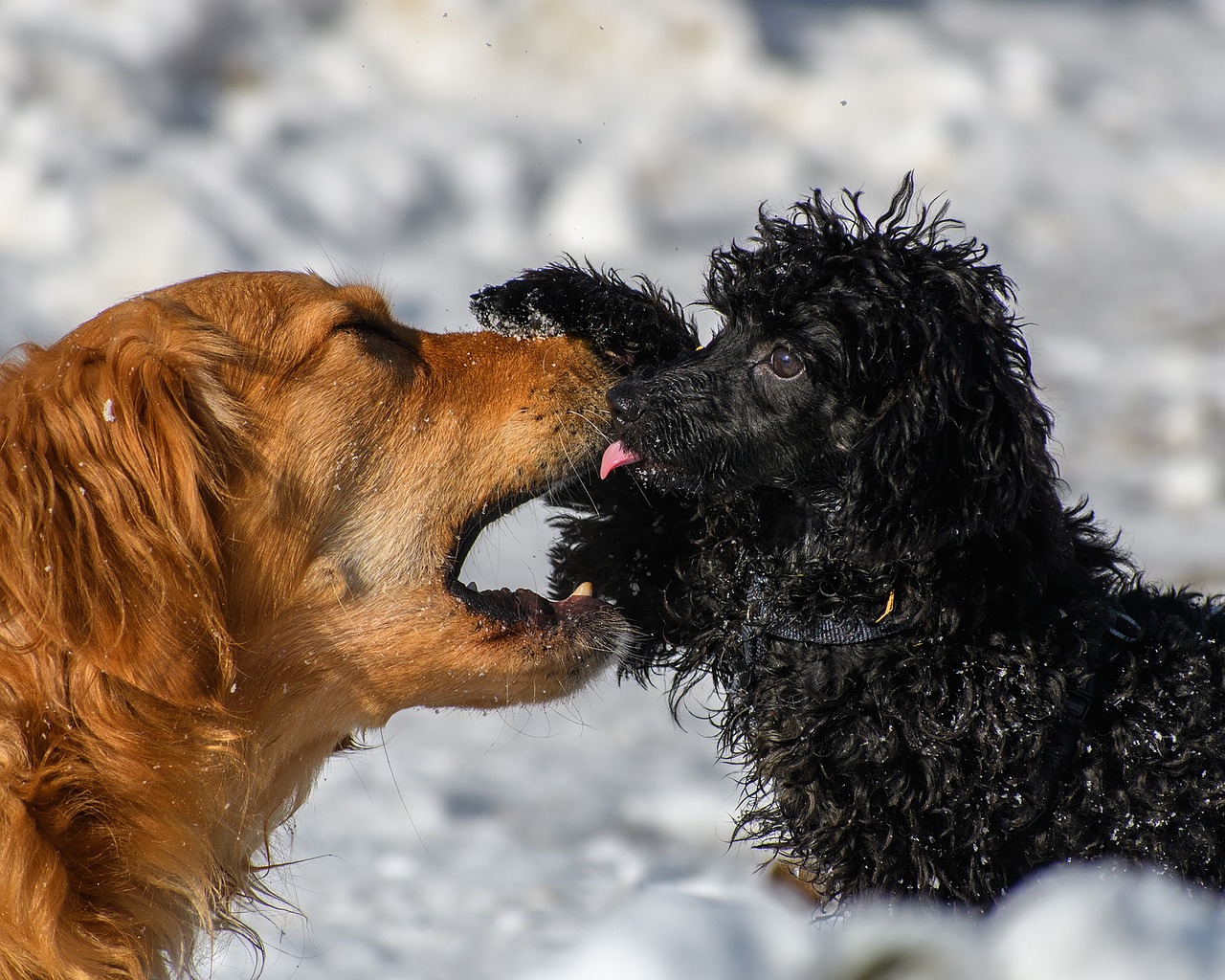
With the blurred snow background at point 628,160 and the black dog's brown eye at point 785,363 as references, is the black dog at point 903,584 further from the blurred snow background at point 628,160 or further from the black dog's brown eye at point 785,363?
the blurred snow background at point 628,160

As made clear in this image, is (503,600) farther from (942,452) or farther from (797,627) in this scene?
(942,452)

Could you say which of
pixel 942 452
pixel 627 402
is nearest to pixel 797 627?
pixel 942 452

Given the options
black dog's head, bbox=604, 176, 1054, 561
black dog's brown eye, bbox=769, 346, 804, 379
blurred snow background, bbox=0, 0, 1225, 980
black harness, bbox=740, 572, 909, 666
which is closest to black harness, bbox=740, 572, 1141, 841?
black harness, bbox=740, 572, 909, 666

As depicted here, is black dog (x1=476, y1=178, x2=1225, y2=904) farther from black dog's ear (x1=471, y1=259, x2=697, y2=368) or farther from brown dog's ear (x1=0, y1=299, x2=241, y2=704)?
brown dog's ear (x1=0, y1=299, x2=241, y2=704)

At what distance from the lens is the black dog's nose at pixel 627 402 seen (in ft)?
8.66

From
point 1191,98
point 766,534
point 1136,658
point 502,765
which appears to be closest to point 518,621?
point 766,534

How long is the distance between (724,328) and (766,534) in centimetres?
52

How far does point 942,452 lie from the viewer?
2.53 metres

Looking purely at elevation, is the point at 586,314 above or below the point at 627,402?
above

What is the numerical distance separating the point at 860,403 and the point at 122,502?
1.51 m

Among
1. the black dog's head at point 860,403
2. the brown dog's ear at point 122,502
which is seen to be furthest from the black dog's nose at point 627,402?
the brown dog's ear at point 122,502

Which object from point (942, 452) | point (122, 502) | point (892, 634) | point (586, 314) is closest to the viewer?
point (122, 502)

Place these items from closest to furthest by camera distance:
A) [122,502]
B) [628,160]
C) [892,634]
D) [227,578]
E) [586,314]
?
[122,502], [227,578], [892,634], [586,314], [628,160]

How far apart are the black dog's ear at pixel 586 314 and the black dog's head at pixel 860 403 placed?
24 centimetres
